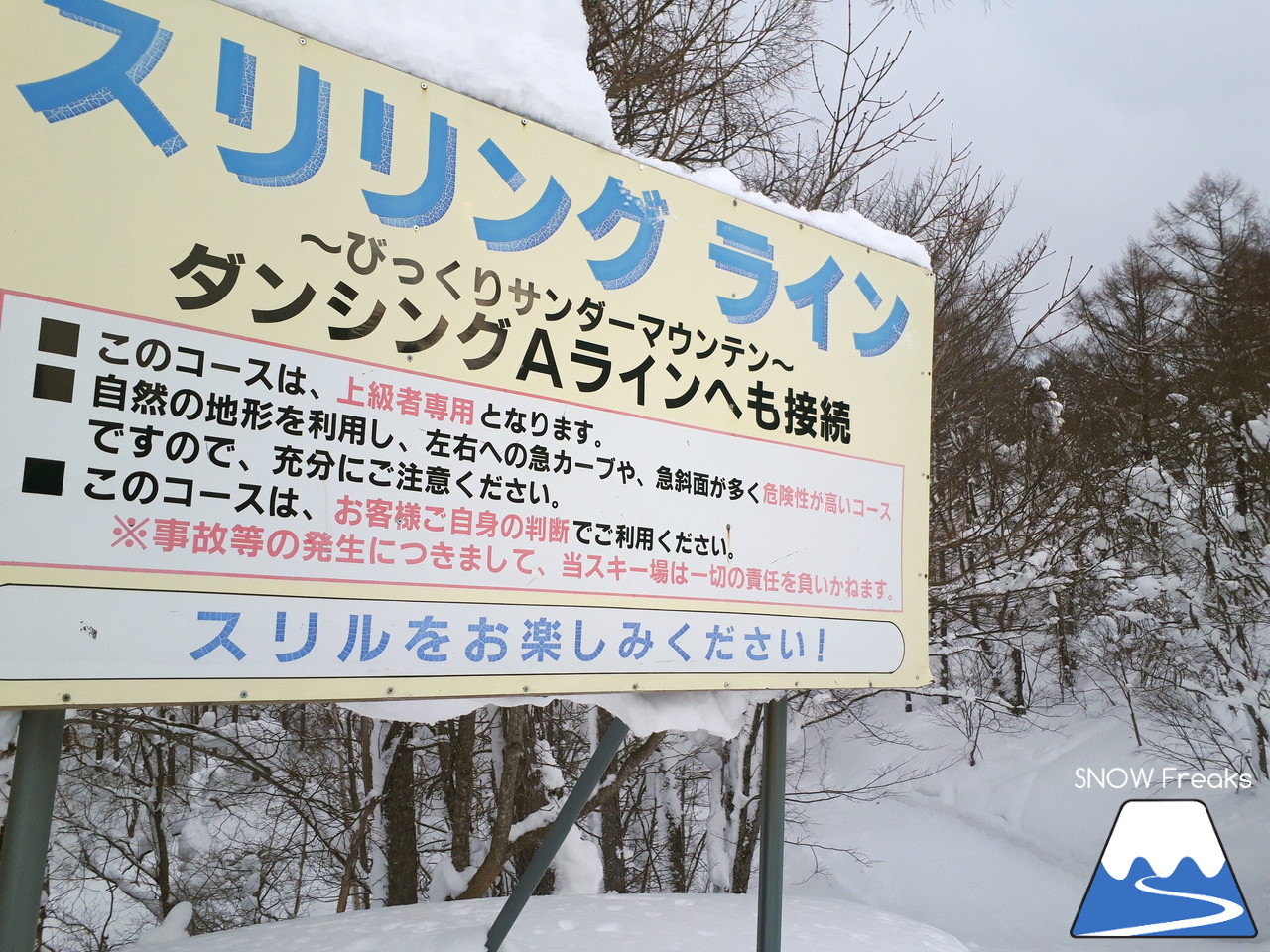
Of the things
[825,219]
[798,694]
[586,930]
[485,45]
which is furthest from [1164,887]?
[485,45]

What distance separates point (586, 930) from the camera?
355 centimetres

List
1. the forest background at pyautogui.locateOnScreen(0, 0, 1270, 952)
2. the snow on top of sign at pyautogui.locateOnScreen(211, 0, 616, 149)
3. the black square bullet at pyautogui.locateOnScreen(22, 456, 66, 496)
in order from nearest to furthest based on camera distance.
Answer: the black square bullet at pyautogui.locateOnScreen(22, 456, 66, 496) → the snow on top of sign at pyautogui.locateOnScreen(211, 0, 616, 149) → the forest background at pyautogui.locateOnScreen(0, 0, 1270, 952)

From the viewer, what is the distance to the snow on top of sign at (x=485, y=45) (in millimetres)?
1927

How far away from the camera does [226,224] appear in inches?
67.7

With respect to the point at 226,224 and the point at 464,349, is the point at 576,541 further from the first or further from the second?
the point at 226,224

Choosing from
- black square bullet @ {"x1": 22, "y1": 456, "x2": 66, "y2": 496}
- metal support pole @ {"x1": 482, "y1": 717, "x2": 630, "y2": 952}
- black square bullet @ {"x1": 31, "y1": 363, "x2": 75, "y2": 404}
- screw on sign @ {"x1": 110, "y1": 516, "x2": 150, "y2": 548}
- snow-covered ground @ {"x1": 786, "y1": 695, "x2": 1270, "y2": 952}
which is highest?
black square bullet @ {"x1": 31, "y1": 363, "x2": 75, "y2": 404}

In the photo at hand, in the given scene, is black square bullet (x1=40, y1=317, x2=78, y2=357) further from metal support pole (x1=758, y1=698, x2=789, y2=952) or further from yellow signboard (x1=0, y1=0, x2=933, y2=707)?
metal support pole (x1=758, y1=698, x2=789, y2=952)

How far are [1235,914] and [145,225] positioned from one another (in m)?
12.3

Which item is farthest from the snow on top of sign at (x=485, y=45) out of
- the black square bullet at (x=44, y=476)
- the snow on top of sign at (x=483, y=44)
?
the black square bullet at (x=44, y=476)

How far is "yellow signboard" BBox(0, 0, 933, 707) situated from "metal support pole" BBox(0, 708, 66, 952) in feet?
0.51

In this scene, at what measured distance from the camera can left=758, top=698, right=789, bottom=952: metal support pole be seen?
2.54 m

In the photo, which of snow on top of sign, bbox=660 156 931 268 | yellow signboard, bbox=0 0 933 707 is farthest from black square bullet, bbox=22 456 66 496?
snow on top of sign, bbox=660 156 931 268

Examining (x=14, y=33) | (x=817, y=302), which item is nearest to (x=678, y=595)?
(x=817, y=302)

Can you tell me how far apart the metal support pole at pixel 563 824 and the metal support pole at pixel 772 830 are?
17.3 inches
